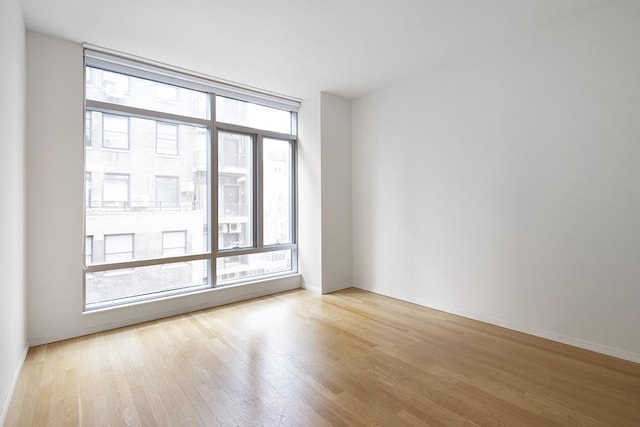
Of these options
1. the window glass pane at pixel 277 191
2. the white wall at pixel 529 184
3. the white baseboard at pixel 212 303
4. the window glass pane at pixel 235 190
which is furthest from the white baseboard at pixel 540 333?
the window glass pane at pixel 235 190

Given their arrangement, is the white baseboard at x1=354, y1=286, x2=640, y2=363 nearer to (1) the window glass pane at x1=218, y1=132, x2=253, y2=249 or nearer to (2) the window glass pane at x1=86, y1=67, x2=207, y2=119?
(1) the window glass pane at x1=218, y1=132, x2=253, y2=249

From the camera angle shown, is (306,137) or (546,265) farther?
(306,137)

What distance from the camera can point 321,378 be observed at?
2314 mm

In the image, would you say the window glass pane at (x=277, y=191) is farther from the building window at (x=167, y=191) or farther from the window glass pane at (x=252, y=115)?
the building window at (x=167, y=191)

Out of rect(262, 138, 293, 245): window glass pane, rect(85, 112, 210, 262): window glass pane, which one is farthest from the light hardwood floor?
rect(262, 138, 293, 245): window glass pane

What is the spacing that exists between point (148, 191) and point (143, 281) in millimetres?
1034

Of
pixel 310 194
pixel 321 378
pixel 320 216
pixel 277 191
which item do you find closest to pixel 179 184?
pixel 277 191

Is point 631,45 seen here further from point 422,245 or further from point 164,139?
point 164,139

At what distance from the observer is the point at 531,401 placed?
6.64 ft

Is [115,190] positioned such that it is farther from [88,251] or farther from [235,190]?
[235,190]

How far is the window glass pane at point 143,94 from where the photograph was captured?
3.29 metres

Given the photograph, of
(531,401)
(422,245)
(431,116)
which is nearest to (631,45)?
(431,116)

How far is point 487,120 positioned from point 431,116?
0.69 m

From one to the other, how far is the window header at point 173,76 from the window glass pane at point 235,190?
1.82 feet
